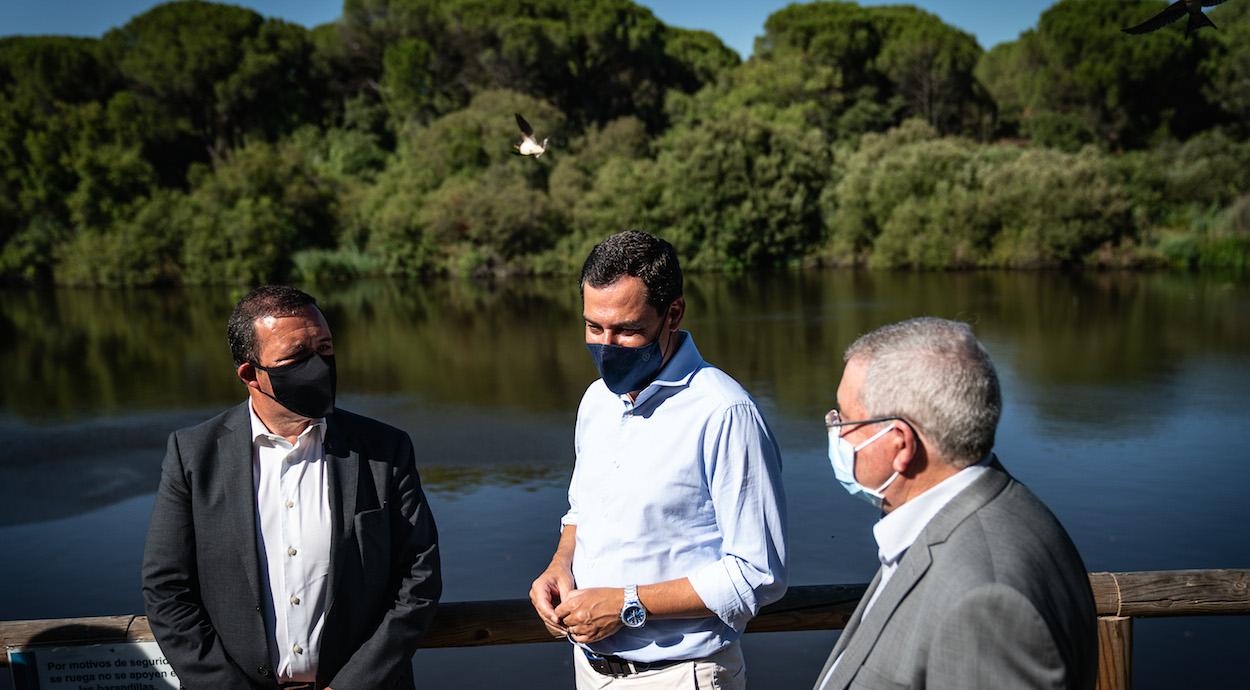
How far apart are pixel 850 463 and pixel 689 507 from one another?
0.64 m

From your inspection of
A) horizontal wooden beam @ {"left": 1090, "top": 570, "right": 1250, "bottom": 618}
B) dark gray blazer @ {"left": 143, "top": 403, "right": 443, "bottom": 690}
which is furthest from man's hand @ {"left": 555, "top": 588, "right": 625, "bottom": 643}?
horizontal wooden beam @ {"left": 1090, "top": 570, "right": 1250, "bottom": 618}

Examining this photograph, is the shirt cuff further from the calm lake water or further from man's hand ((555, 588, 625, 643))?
the calm lake water

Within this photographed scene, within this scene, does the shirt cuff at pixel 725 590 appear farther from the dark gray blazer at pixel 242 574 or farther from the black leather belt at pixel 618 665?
the dark gray blazer at pixel 242 574

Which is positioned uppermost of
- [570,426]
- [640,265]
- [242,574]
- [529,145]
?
[529,145]

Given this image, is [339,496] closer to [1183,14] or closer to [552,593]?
[552,593]

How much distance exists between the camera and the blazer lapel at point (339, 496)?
2.76m

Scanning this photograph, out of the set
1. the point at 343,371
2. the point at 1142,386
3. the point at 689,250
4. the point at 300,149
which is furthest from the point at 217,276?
the point at 1142,386

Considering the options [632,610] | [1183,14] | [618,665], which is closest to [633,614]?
[632,610]

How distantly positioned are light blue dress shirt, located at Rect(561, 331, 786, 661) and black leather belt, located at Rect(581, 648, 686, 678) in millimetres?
31

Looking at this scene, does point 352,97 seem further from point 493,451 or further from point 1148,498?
point 1148,498

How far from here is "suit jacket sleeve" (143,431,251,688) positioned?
2695 mm

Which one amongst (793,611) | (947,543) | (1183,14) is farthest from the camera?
(1183,14)

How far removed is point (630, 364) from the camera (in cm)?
274

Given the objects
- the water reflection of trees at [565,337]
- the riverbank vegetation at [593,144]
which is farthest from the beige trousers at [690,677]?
the riverbank vegetation at [593,144]
